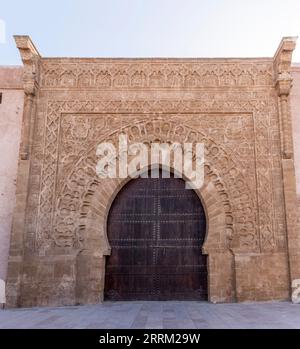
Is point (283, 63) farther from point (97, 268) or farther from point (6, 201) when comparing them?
point (6, 201)

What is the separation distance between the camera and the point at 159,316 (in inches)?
195

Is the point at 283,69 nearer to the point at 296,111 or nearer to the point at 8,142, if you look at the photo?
the point at 296,111

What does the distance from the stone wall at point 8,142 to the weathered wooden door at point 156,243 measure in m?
1.83

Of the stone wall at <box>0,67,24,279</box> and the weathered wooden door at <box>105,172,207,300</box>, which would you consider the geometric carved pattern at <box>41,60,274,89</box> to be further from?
the weathered wooden door at <box>105,172,207,300</box>

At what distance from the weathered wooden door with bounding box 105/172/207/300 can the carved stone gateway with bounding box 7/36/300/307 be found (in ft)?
0.81

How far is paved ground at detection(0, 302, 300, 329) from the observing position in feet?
14.3

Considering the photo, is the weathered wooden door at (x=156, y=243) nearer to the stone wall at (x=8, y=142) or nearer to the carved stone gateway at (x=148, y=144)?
the carved stone gateway at (x=148, y=144)

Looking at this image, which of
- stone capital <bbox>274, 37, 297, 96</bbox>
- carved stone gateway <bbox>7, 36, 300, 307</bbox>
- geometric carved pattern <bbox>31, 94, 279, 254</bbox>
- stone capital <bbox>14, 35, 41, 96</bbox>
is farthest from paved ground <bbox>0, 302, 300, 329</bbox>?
stone capital <bbox>14, 35, 41, 96</bbox>

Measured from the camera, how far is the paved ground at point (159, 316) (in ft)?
14.3

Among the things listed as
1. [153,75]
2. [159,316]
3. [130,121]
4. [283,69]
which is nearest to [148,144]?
[130,121]

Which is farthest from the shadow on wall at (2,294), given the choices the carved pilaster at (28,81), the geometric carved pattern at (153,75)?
the geometric carved pattern at (153,75)

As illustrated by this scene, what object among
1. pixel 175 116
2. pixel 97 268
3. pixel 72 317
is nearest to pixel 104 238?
pixel 97 268
